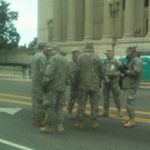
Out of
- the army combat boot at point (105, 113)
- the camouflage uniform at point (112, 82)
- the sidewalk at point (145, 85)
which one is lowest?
the sidewalk at point (145, 85)

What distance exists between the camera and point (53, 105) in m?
14.4

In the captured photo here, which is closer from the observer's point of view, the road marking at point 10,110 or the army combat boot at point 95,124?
the army combat boot at point 95,124

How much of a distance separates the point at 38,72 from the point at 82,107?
156 cm

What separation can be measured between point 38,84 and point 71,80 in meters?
1.19

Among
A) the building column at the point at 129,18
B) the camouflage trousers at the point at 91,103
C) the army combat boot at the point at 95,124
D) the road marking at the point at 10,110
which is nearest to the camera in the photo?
the army combat boot at the point at 95,124

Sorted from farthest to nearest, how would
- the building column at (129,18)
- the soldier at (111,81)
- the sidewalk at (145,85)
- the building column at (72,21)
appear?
1. the building column at (72,21)
2. the building column at (129,18)
3. the sidewalk at (145,85)
4. the soldier at (111,81)

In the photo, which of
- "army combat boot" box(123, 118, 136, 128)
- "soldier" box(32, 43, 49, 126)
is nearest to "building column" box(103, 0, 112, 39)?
"soldier" box(32, 43, 49, 126)

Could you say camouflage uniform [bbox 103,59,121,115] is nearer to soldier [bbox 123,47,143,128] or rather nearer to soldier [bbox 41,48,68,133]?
soldier [bbox 123,47,143,128]

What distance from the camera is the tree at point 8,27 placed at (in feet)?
327

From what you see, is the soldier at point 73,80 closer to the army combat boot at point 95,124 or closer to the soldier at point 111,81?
the soldier at point 111,81

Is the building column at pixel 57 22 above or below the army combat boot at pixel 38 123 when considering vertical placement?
above

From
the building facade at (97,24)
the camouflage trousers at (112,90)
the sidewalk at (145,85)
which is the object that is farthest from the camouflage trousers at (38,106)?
the building facade at (97,24)

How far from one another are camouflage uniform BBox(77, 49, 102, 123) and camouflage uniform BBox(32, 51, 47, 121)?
1.03 meters

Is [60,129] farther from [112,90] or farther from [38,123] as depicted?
[112,90]
